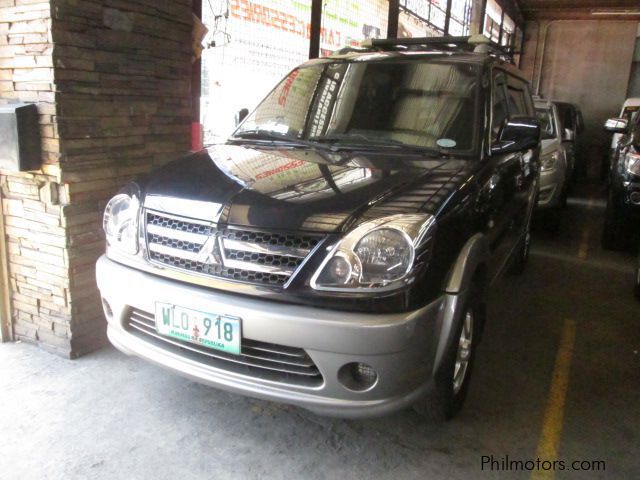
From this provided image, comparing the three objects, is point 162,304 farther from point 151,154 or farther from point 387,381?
point 151,154

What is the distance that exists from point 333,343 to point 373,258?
0.34 metres

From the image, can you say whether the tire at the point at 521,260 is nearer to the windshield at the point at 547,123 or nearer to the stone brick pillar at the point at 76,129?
the windshield at the point at 547,123

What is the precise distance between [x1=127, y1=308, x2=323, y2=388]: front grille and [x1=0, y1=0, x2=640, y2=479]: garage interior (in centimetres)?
45

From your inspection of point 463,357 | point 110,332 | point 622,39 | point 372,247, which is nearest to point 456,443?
point 463,357

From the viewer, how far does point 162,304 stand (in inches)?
88.4

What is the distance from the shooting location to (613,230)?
5.78 meters

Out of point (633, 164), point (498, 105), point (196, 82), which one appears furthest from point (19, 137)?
point (633, 164)

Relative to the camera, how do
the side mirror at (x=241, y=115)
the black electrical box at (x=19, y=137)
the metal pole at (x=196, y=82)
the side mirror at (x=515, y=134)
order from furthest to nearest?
the metal pole at (x=196, y=82)
the side mirror at (x=241, y=115)
the side mirror at (x=515, y=134)
the black electrical box at (x=19, y=137)

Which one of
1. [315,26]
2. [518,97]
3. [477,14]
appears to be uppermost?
[477,14]

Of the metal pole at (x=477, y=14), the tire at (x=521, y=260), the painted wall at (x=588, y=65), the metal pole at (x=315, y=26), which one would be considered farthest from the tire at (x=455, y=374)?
the painted wall at (x=588, y=65)

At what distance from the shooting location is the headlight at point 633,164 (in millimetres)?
5027

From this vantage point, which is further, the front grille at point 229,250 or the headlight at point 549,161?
the headlight at point 549,161

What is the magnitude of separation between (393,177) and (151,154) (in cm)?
177

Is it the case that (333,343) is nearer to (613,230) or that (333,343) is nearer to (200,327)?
(200,327)
